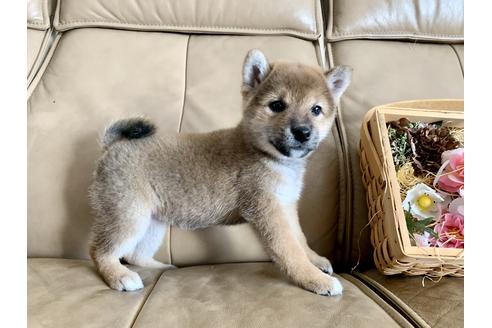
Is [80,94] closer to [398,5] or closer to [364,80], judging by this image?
[364,80]

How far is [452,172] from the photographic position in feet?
4.43

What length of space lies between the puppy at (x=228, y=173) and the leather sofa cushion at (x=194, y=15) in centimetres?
56

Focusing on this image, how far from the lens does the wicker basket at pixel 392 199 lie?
1168mm

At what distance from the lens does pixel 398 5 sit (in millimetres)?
1901

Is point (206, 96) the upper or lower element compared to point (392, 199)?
upper

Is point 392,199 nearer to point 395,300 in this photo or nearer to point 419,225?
point 419,225

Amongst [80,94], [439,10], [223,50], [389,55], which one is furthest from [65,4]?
[439,10]

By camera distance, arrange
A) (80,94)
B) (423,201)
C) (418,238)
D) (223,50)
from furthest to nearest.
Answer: (223,50)
(80,94)
(423,201)
(418,238)

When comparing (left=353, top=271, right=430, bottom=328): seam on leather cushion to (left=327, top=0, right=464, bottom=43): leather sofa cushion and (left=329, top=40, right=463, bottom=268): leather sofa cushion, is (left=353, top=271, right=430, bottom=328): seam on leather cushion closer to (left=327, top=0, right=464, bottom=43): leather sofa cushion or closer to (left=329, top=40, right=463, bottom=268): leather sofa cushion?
(left=329, top=40, right=463, bottom=268): leather sofa cushion

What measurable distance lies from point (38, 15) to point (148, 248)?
1.17m

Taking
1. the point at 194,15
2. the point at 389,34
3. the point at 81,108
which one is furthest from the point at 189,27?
the point at 389,34

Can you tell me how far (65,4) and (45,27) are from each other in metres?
0.14

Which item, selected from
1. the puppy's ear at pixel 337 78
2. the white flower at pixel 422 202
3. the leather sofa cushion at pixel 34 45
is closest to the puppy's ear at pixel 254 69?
the puppy's ear at pixel 337 78

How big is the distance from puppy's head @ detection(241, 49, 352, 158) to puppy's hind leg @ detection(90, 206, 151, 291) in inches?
18.2
